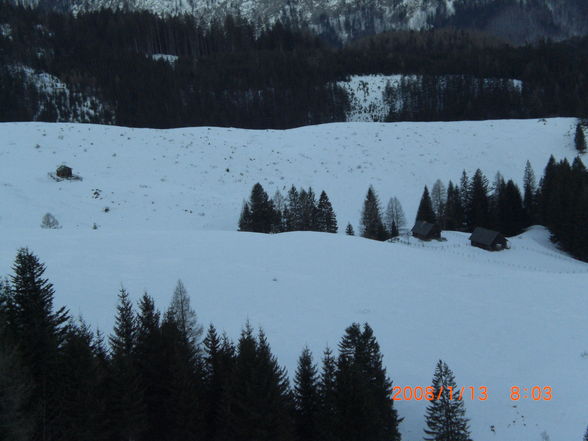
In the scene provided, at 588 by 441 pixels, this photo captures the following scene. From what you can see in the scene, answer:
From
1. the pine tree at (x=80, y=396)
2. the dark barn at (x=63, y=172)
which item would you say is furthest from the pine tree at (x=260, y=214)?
the pine tree at (x=80, y=396)

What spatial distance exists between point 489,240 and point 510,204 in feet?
38.8

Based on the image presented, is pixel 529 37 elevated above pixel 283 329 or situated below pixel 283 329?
above

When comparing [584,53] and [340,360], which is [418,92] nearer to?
[584,53]

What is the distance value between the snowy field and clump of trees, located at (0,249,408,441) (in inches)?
148

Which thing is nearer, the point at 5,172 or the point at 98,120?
the point at 5,172

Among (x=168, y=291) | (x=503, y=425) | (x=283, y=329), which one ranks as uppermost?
(x=168, y=291)

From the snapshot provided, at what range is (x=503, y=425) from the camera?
15.4 meters

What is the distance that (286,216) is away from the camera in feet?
143

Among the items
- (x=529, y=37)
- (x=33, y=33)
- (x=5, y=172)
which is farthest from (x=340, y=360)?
(x=529, y=37)

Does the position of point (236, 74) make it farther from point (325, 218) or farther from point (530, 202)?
point (530, 202)

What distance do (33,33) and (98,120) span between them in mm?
34096

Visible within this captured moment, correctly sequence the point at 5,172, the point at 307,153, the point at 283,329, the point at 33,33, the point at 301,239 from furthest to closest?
the point at 33,33 → the point at 307,153 → the point at 5,172 → the point at 301,239 → the point at 283,329

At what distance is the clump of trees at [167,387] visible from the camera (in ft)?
39.6

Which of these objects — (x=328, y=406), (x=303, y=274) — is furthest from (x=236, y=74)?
(x=328, y=406)
